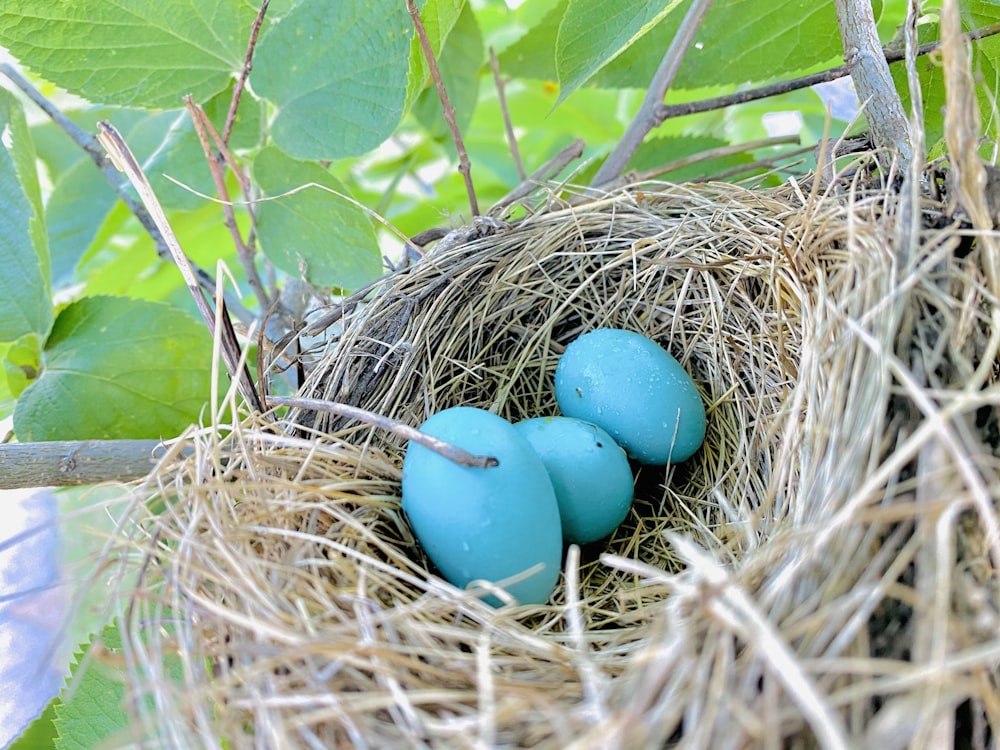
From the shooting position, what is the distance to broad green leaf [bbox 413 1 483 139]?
3.48ft

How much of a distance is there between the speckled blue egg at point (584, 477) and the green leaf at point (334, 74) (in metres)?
0.39

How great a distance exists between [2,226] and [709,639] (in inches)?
35.4

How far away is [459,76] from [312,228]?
0.34 metres

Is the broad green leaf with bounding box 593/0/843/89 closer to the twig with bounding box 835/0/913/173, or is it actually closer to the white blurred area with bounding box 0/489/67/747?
the twig with bounding box 835/0/913/173

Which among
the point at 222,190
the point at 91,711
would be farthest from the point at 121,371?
Result: the point at 91,711

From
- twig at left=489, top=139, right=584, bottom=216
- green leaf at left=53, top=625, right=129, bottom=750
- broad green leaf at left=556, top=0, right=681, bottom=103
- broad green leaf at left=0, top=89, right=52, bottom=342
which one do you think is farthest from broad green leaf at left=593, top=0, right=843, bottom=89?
green leaf at left=53, top=625, right=129, bottom=750

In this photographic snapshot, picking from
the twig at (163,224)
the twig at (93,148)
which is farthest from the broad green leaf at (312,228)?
the twig at (163,224)

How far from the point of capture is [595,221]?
3.09 feet

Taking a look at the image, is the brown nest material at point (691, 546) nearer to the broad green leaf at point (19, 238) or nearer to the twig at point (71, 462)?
the twig at point (71, 462)

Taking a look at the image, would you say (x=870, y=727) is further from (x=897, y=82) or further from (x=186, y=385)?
(x=186, y=385)

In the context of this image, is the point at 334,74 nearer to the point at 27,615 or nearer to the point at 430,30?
the point at 430,30

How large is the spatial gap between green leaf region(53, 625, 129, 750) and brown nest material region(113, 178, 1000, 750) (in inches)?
2.0

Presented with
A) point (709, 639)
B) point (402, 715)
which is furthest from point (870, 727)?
point (402, 715)

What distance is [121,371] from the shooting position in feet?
2.98
